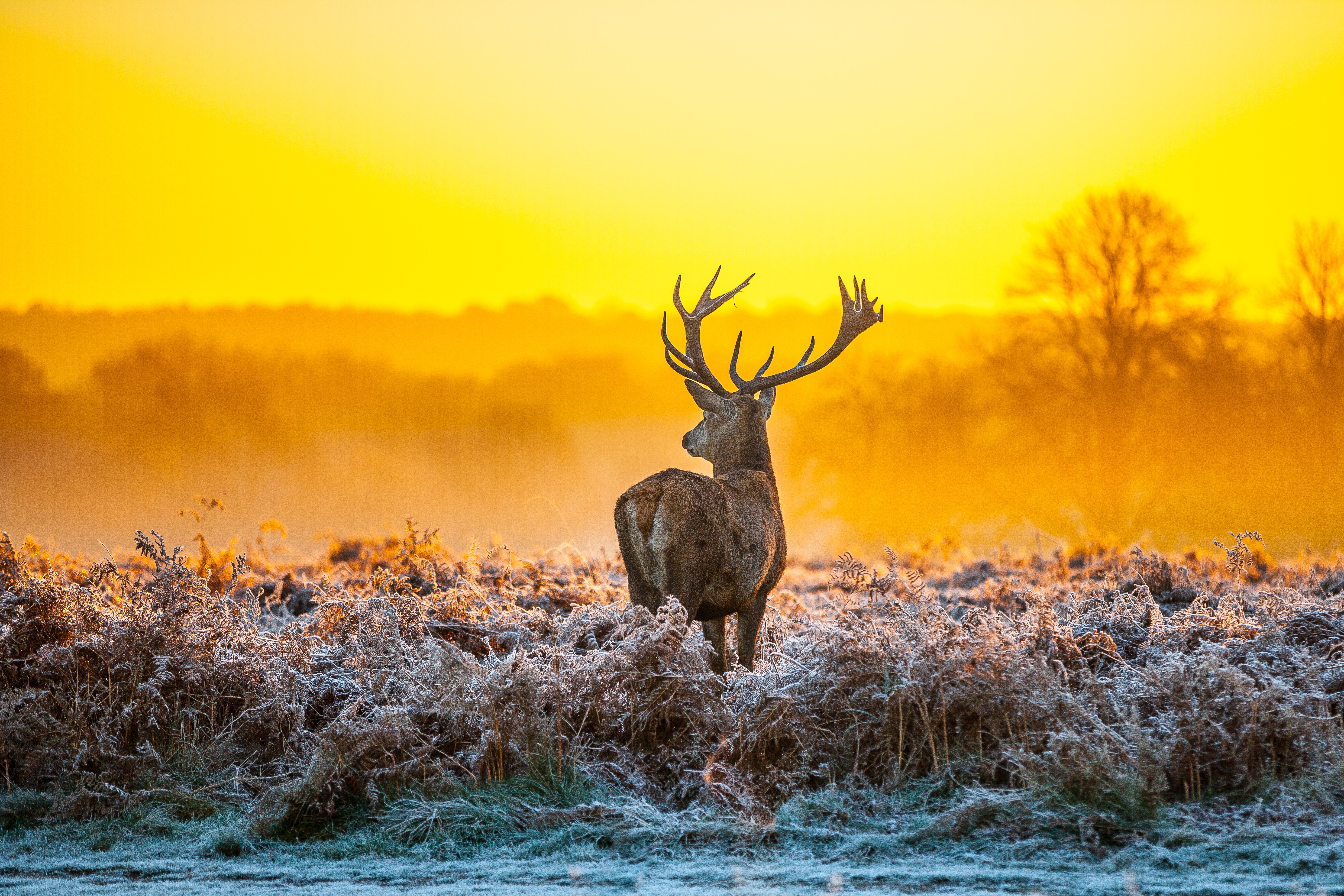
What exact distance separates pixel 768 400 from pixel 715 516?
98.1 inches

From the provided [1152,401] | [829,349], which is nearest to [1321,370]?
[1152,401]

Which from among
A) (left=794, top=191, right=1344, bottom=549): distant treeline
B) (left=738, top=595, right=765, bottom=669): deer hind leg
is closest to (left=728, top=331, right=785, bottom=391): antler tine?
(left=738, top=595, right=765, bottom=669): deer hind leg

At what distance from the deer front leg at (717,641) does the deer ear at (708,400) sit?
2076 mm

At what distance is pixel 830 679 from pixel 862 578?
67.3 inches

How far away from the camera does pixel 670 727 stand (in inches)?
300

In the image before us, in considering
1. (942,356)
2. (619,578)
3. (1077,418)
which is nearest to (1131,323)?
(1077,418)

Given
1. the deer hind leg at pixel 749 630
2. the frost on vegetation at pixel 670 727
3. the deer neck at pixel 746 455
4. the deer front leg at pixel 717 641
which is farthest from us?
the deer neck at pixel 746 455

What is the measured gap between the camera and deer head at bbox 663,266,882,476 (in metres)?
10.3

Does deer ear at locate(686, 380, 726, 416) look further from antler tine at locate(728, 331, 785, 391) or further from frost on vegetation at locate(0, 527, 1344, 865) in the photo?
frost on vegetation at locate(0, 527, 1344, 865)

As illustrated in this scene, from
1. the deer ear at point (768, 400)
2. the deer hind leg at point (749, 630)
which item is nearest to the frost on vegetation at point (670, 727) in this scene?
the deer hind leg at point (749, 630)

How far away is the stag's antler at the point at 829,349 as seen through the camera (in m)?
10.7

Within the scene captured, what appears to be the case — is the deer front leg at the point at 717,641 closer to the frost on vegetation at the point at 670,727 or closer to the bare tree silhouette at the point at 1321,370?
the frost on vegetation at the point at 670,727

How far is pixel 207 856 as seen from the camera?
21.6 feet

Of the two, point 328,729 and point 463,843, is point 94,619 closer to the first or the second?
point 328,729
